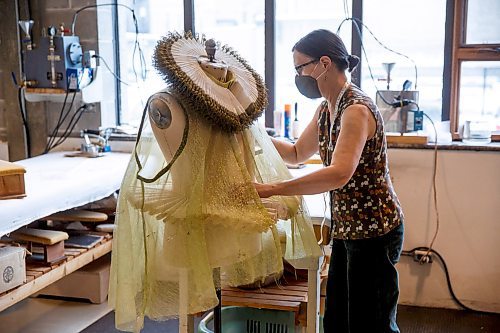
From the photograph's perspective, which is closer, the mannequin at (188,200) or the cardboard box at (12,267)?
the mannequin at (188,200)

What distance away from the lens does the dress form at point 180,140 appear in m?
1.75

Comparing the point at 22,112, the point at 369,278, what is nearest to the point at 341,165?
the point at 369,278

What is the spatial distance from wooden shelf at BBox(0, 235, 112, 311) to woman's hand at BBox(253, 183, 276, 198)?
3.91 ft

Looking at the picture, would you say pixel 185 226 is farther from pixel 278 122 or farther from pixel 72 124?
pixel 72 124

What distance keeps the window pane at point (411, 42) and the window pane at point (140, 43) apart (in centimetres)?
119

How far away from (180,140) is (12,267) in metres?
1.11

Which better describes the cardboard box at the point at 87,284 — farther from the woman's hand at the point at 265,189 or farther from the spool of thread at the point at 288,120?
the woman's hand at the point at 265,189

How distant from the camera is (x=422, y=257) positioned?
3.31 m

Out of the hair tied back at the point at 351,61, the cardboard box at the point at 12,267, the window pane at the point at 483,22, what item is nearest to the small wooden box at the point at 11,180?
the cardboard box at the point at 12,267

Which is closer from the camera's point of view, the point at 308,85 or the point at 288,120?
the point at 308,85

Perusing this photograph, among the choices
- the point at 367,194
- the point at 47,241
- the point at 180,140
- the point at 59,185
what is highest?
the point at 180,140

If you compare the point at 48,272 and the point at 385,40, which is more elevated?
the point at 385,40

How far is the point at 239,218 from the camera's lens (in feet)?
5.81

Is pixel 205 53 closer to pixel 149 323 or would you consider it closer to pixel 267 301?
pixel 267 301
